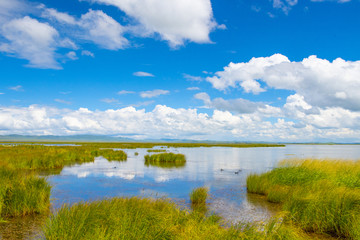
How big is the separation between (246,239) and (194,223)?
65.7 inches

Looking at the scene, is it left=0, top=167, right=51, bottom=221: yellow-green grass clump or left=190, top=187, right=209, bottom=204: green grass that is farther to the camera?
left=190, top=187, right=209, bottom=204: green grass

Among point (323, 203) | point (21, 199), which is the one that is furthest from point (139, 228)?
point (323, 203)

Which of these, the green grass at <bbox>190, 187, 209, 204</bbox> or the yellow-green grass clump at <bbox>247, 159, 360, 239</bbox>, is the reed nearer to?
the yellow-green grass clump at <bbox>247, 159, 360, 239</bbox>

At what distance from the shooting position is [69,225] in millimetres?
7020

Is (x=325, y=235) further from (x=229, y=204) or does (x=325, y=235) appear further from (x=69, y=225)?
(x=69, y=225)

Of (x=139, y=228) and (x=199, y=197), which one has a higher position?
(x=139, y=228)

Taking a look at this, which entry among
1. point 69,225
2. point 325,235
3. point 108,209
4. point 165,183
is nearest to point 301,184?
point 325,235

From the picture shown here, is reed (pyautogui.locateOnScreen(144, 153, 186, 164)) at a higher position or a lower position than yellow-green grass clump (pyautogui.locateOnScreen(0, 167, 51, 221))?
lower

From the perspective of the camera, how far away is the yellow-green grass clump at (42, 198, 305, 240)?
6.68 m

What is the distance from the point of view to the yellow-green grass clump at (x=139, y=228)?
6.68 m

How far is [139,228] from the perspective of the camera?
284 inches

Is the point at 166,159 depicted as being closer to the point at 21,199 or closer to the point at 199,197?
the point at 199,197

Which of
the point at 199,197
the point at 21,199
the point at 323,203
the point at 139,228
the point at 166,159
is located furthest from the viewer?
the point at 166,159

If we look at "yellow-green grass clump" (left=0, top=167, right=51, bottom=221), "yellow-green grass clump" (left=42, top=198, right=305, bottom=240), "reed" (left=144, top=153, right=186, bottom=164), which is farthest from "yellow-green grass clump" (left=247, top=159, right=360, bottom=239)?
"reed" (left=144, top=153, right=186, bottom=164)
